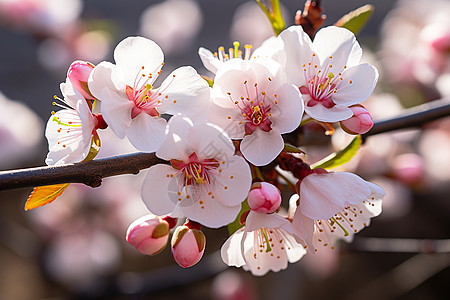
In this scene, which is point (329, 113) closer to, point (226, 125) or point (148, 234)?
point (226, 125)

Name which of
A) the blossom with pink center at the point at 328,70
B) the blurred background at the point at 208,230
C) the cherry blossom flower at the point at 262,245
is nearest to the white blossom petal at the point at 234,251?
the cherry blossom flower at the point at 262,245

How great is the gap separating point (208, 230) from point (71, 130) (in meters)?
1.51

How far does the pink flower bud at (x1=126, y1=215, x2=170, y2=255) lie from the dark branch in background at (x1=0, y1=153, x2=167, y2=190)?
10cm

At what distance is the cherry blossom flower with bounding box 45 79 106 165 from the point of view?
60 cm

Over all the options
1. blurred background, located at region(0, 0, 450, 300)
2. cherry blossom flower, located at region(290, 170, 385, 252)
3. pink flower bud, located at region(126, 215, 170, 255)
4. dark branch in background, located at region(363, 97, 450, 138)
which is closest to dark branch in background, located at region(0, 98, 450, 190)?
pink flower bud, located at region(126, 215, 170, 255)

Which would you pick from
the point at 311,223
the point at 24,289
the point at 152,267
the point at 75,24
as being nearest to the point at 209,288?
the point at 152,267

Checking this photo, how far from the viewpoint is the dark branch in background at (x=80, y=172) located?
20.9 inches

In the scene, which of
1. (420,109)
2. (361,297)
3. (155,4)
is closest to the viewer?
(420,109)

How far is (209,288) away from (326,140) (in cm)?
118

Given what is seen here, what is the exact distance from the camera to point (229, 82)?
61cm

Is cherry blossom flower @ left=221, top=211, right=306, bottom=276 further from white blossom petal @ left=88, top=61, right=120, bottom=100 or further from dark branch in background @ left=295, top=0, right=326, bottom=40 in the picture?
dark branch in background @ left=295, top=0, right=326, bottom=40

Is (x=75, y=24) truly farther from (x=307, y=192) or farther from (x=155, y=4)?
(x=307, y=192)

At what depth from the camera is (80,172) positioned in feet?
1.87

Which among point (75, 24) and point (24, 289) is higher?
point (75, 24)
